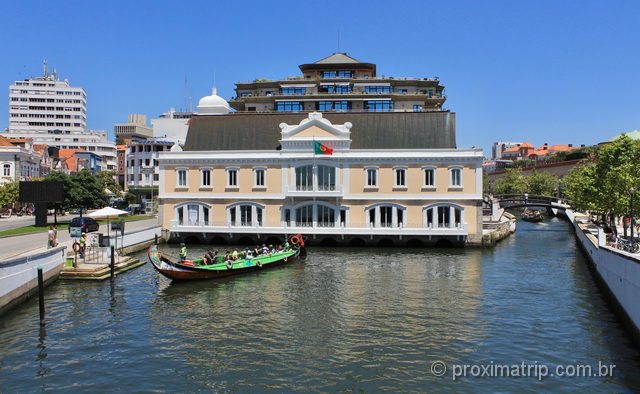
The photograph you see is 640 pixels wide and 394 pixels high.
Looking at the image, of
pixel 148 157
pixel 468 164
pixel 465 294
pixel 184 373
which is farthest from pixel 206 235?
pixel 148 157

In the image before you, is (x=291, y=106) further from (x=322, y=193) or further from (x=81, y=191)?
(x=322, y=193)

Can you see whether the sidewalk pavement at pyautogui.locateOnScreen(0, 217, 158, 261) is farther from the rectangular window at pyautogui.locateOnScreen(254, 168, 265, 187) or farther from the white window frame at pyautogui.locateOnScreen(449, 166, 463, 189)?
the white window frame at pyautogui.locateOnScreen(449, 166, 463, 189)

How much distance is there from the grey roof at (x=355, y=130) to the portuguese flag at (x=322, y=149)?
3403 mm

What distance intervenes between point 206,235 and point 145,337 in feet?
111

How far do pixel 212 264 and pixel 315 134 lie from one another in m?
22.8

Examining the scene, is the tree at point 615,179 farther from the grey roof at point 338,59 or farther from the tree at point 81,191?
the tree at point 81,191

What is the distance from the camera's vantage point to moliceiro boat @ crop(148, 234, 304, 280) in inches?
1435

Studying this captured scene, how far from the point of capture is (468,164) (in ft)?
182

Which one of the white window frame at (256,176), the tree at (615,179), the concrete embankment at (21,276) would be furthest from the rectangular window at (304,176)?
the tree at (615,179)

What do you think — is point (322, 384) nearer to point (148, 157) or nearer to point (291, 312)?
point (291, 312)

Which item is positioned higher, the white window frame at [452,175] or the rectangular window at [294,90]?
the rectangular window at [294,90]

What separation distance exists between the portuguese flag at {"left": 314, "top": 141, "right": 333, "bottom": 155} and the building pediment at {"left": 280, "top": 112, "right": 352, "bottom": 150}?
27.8 inches

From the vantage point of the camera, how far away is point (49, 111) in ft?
585

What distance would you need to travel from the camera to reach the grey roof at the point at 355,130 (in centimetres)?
5866
